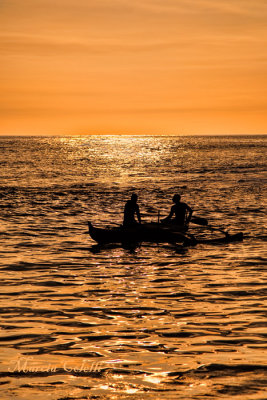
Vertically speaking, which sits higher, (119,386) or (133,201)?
(133,201)

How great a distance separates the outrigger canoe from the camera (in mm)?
22656

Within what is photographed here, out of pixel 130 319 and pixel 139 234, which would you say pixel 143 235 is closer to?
pixel 139 234

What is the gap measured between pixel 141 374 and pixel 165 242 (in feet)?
46.0

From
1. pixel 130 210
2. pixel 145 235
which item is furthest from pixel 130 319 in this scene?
pixel 130 210

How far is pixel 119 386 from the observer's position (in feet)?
28.8

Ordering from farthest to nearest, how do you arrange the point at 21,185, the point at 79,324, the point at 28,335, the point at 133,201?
the point at 21,185 < the point at 133,201 < the point at 79,324 < the point at 28,335

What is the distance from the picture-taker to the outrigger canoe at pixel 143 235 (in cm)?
2266

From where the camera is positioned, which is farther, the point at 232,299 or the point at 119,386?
the point at 232,299

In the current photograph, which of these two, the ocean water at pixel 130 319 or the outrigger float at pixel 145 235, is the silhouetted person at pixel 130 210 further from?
the ocean water at pixel 130 319

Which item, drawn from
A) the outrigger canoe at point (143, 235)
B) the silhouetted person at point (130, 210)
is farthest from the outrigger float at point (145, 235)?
the silhouetted person at point (130, 210)

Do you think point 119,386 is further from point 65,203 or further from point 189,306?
point 65,203

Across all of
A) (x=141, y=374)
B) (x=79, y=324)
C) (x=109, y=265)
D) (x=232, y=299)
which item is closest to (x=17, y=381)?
(x=141, y=374)

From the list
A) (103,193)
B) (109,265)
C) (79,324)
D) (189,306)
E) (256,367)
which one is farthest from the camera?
(103,193)

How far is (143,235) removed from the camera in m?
Answer: 22.9
